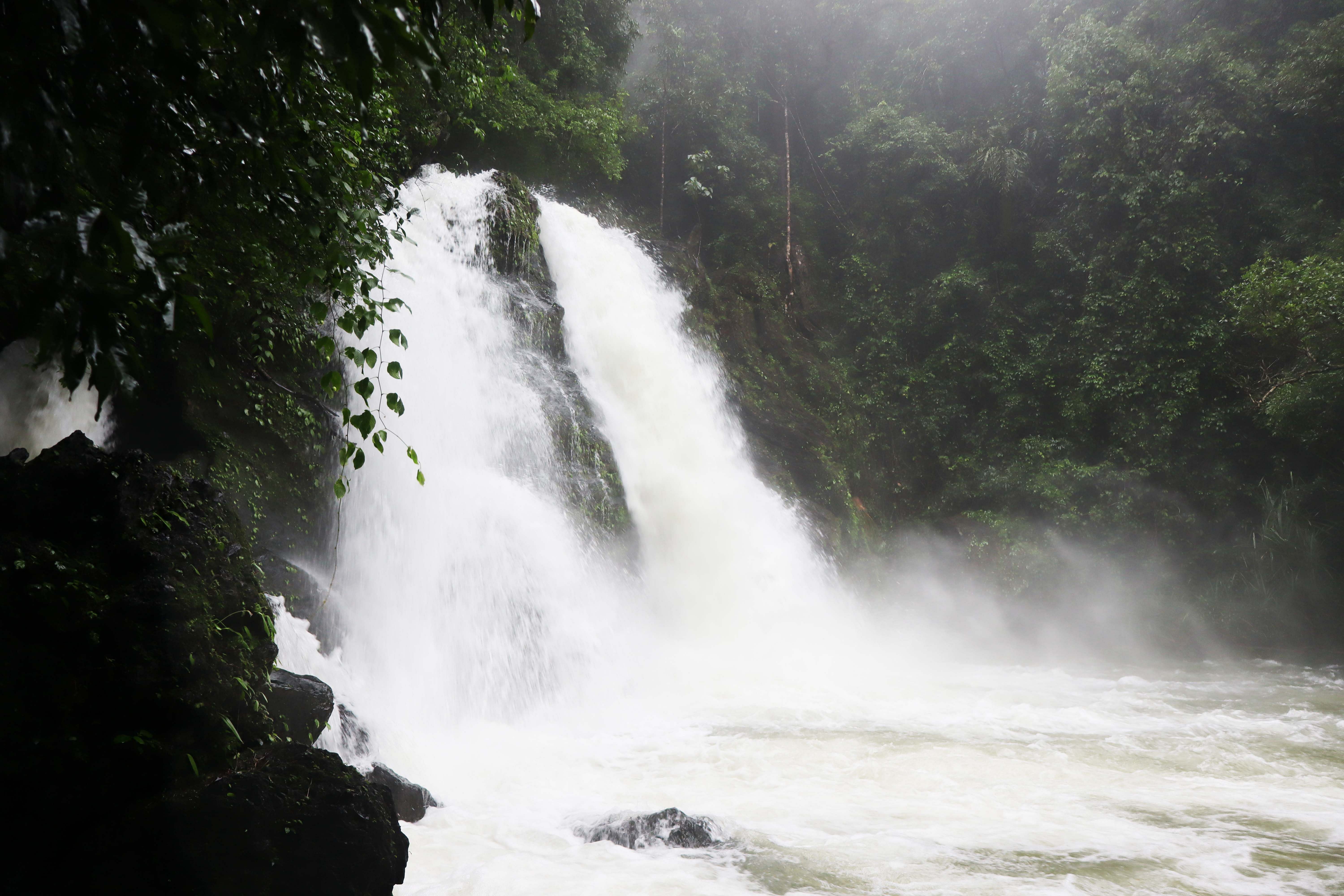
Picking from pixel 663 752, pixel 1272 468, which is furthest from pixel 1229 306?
pixel 663 752

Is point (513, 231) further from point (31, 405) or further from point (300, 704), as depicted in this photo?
point (300, 704)

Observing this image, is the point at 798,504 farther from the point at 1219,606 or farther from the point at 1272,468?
the point at 1272,468

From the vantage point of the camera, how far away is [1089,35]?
14.8 m

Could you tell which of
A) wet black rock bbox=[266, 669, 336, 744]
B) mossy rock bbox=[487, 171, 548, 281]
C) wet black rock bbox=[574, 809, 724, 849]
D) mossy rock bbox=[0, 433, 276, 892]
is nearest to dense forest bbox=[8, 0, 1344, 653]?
mossy rock bbox=[0, 433, 276, 892]

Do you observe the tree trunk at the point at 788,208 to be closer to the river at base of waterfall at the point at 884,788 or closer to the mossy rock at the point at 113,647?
the river at base of waterfall at the point at 884,788

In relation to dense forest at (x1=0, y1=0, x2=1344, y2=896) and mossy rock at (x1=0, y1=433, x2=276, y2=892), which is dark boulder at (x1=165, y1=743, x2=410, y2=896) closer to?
dense forest at (x1=0, y1=0, x2=1344, y2=896)

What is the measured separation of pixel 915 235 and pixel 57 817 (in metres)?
17.7

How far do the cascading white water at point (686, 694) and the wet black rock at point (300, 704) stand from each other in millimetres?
947

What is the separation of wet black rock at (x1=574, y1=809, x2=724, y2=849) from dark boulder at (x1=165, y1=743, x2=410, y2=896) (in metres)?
1.62

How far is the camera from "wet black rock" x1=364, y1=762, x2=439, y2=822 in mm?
4648

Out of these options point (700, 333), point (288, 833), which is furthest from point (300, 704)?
point (700, 333)

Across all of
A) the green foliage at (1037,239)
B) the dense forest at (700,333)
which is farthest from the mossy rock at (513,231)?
the green foliage at (1037,239)

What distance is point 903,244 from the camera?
57.3ft

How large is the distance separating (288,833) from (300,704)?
4.12 ft
